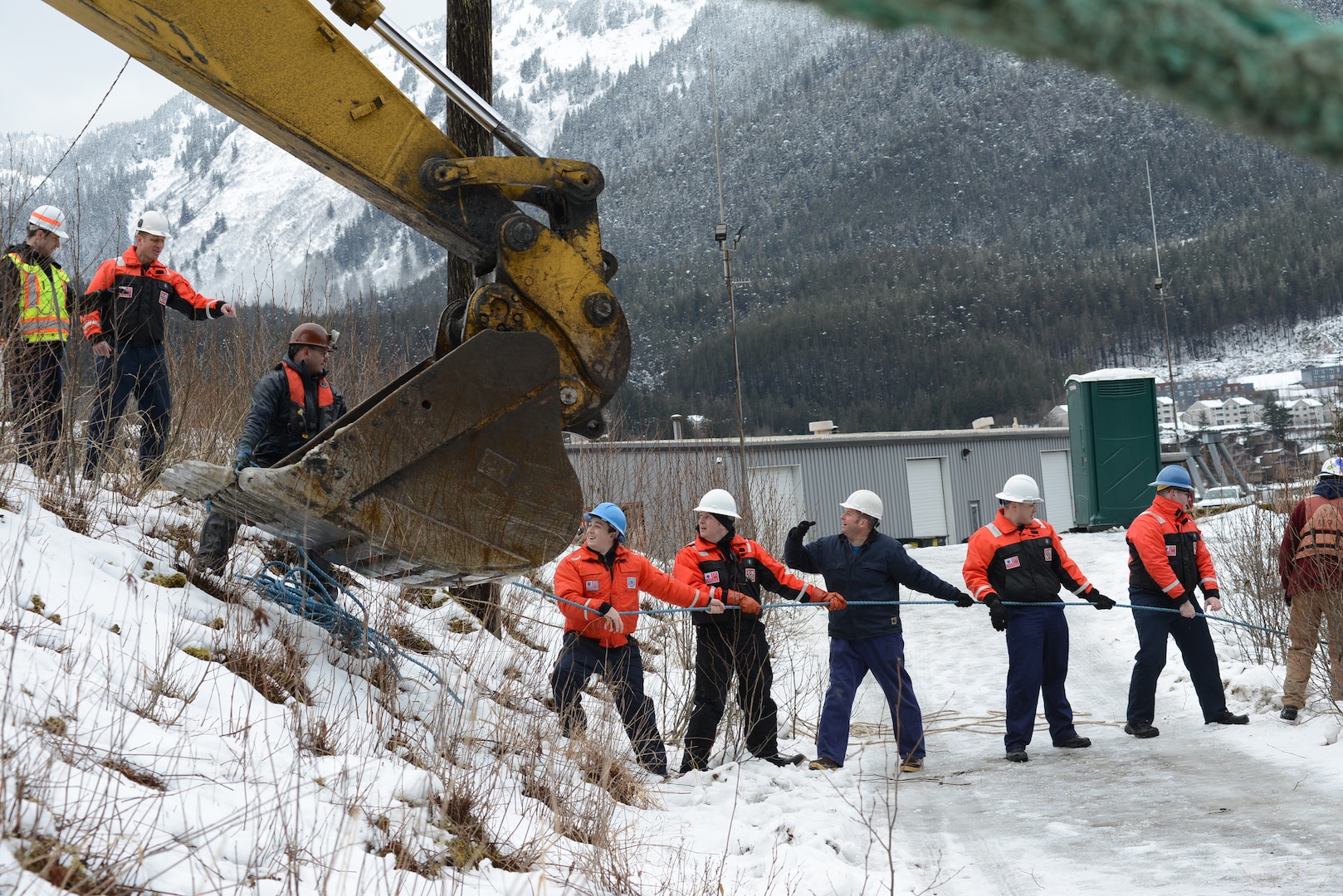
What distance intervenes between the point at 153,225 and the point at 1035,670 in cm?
690

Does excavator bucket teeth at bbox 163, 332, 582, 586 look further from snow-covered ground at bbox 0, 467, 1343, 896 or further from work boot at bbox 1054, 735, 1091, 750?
work boot at bbox 1054, 735, 1091, 750

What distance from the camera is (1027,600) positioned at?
810 cm

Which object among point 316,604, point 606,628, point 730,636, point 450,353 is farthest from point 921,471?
point 450,353

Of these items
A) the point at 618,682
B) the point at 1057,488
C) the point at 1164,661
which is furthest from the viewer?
the point at 1057,488

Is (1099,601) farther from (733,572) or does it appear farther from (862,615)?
(733,572)

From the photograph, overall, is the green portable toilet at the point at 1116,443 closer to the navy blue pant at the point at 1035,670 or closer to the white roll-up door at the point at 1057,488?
the navy blue pant at the point at 1035,670

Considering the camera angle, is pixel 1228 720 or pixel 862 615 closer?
pixel 862 615

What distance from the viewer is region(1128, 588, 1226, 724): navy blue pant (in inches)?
323

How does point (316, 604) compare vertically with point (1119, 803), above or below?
above

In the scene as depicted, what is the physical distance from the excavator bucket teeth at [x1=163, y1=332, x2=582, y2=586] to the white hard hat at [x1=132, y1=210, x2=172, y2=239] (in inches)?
133

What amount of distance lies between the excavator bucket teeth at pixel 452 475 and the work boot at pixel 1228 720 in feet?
19.4

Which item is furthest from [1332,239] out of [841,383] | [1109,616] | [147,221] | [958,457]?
[147,221]

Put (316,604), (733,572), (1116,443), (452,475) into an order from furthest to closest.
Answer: (1116,443) → (733,572) → (316,604) → (452,475)

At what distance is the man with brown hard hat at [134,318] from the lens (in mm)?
7336
